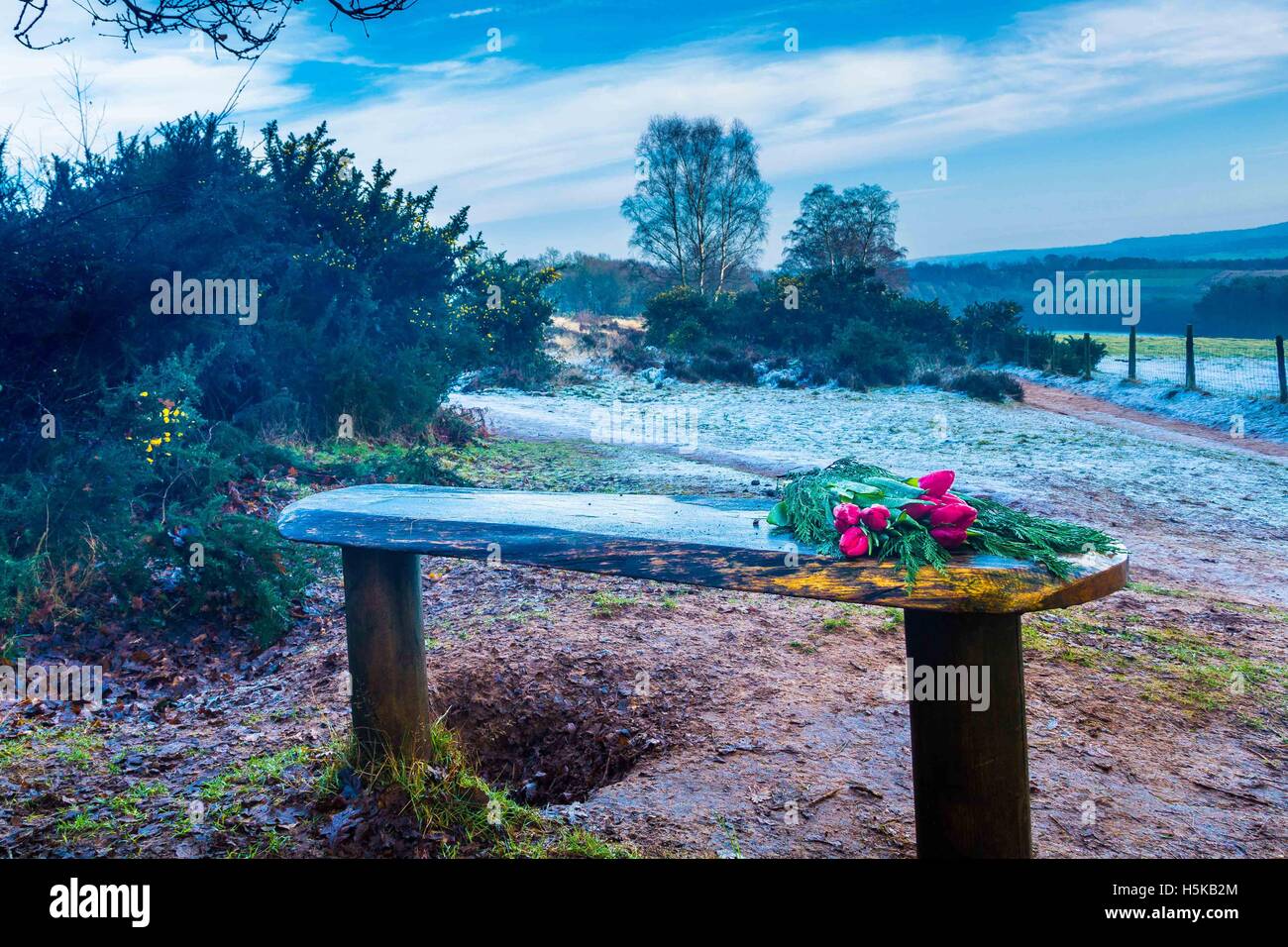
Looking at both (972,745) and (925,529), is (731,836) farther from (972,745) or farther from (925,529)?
(925,529)

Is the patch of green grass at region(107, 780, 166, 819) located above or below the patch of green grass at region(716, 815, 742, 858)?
above

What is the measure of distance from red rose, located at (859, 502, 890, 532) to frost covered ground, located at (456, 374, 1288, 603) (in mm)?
4912

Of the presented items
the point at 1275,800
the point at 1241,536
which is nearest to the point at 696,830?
the point at 1275,800

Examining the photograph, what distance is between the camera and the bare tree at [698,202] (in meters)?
33.7

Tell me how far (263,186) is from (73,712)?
8.98 m

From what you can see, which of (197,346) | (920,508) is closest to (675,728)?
(920,508)

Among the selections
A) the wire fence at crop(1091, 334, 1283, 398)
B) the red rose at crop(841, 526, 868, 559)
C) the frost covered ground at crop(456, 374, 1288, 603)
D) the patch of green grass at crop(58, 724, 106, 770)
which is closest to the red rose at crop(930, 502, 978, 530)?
the red rose at crop(841, 526, 868, 559)

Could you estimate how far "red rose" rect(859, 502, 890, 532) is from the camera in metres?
2.44

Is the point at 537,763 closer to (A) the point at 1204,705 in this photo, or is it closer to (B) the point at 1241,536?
(A) the point at 1204,705

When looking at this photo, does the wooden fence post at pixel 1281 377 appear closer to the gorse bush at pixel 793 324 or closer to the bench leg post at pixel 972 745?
the gorse bush at pixel 793 324

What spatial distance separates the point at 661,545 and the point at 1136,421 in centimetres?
1664

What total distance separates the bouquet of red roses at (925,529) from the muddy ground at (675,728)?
1.19m

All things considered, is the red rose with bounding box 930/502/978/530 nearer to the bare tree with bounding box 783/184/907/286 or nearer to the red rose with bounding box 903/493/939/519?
the red rose with bounding box 903/493/939/519

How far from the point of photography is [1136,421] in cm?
1650
